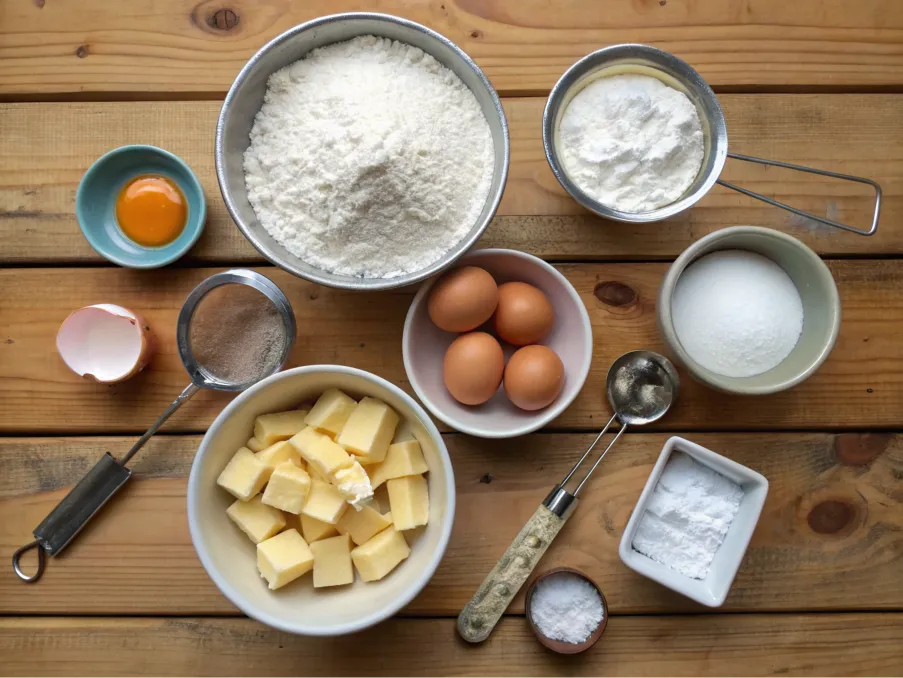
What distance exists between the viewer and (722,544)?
1.04 metres

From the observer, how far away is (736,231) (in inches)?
40.1

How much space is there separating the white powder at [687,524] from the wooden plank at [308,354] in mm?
122

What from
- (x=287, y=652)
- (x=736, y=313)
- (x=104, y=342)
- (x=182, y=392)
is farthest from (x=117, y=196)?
(x=736, y=313)

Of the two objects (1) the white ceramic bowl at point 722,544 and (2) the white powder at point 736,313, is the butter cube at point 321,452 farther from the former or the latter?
(2) the white powder at point 736,313

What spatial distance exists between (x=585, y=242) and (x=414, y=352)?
14.5 inches

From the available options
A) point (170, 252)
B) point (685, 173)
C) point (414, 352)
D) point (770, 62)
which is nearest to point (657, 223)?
point (685, 173)

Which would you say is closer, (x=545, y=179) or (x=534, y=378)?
(x=534, y=378)

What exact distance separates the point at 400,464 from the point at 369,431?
74mm

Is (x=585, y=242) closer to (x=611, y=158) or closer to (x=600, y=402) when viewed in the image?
(x=611, y=158)

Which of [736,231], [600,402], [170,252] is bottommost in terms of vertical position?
[600,402]

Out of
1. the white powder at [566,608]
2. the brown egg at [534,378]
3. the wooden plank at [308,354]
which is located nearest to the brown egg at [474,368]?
the brown egg at [534,378]

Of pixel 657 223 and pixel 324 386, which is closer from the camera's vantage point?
pixel 324 386

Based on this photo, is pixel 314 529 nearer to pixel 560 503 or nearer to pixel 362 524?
pixel 362 524

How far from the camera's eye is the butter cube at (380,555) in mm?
975
